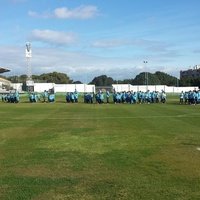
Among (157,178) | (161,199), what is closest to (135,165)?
(157,178)

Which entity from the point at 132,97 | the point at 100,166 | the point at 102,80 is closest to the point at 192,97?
the point at 132,97

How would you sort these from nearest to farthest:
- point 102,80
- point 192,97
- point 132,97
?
1. point 192,97
2. point 132,97
3. point 102,80

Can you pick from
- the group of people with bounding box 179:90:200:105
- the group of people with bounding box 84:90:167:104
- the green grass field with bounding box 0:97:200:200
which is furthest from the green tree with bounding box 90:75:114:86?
the green grass field with bounding box 0:97:200:200

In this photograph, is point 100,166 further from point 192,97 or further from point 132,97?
point 132,97

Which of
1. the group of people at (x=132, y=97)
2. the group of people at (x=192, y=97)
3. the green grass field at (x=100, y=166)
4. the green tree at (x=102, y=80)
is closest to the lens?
the green grass field at (x=100, y=166)

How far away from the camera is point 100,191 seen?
952 cm

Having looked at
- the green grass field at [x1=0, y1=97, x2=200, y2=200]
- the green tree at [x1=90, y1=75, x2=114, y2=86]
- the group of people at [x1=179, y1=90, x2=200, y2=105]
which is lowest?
the green grass field at [x1=0, y1=97, x2=200, y2=200]

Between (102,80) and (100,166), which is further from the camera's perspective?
(102,80)

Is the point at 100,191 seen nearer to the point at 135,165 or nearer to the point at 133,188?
the point at 133,188

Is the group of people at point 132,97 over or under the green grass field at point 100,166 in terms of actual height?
over

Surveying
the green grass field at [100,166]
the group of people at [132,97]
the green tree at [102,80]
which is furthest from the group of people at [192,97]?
the green tree at [102,80]

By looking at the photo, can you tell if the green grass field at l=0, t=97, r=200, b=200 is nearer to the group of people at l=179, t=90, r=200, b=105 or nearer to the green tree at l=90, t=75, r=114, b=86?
the group of people at l=179, t=90, r=200, b=105

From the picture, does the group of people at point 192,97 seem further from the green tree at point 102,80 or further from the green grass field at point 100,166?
the green tree at point 102,80

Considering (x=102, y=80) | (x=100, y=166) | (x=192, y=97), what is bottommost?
(x=100, y=166)
